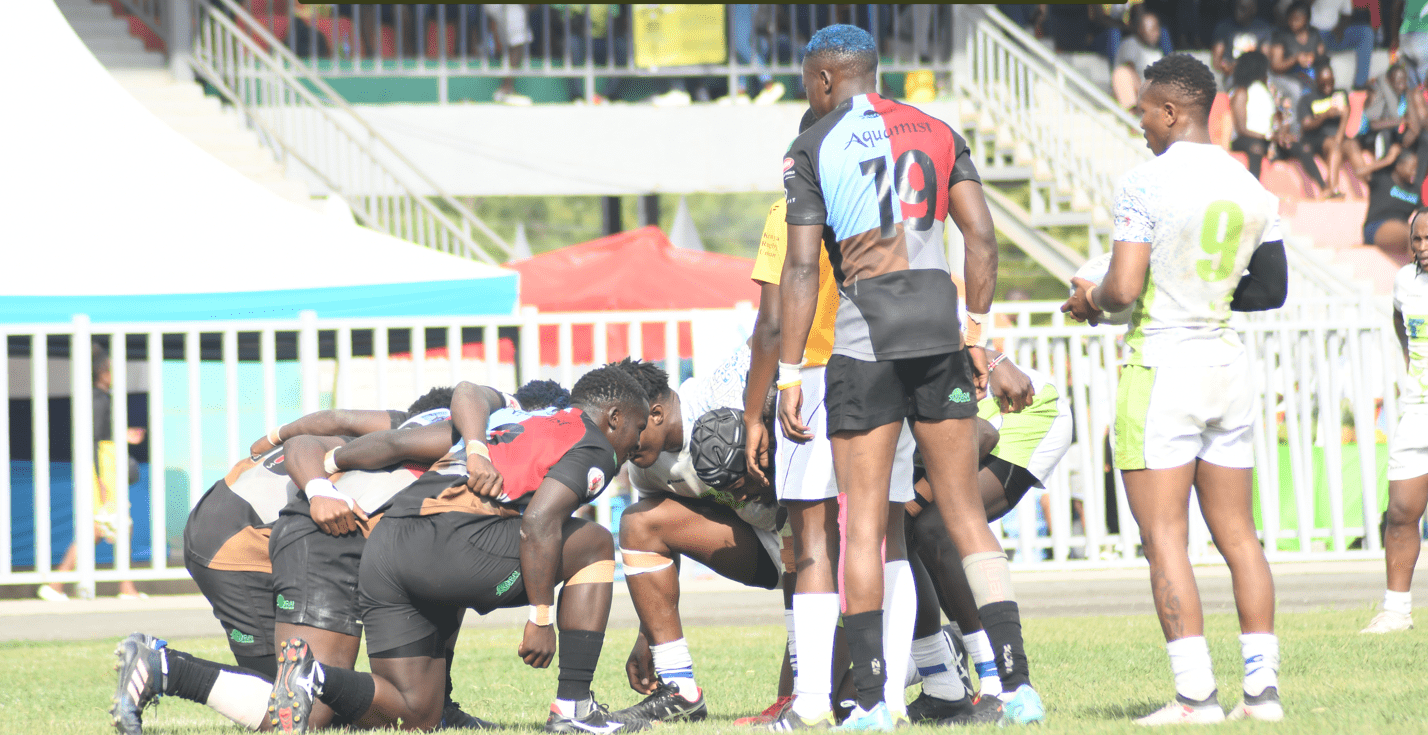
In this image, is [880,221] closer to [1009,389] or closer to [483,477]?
[1009,389]

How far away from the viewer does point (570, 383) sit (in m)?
9.46

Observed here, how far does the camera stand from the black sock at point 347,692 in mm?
4555

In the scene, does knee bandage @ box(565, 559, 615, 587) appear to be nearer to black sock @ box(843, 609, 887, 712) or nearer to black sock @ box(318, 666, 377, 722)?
black sock @ box(318, 666, 377, 722)

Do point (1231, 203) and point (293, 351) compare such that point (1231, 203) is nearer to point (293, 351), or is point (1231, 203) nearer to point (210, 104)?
point (293, 351)

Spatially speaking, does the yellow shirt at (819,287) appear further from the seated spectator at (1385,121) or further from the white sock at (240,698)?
the seated spectator at (1385,121)

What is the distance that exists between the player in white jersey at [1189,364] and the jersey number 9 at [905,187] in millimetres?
550

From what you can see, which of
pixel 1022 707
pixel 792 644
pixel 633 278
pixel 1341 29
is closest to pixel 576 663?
pixel 792 644

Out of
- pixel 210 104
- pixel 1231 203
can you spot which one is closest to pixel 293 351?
pixel 1231 203

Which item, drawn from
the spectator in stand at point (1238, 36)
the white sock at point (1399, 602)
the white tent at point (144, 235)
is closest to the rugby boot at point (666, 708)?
the white sock at point (1399, 602)

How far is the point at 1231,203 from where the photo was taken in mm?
4238

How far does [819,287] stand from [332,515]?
5.74 ft

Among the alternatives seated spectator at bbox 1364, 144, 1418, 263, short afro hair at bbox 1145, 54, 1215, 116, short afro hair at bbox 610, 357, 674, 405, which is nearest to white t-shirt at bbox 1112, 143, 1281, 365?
short afro hair at bbox 1145, 54, 1215, 116

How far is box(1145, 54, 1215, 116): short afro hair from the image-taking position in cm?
438

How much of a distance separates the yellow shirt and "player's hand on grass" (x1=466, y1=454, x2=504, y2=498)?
104 centimetres
